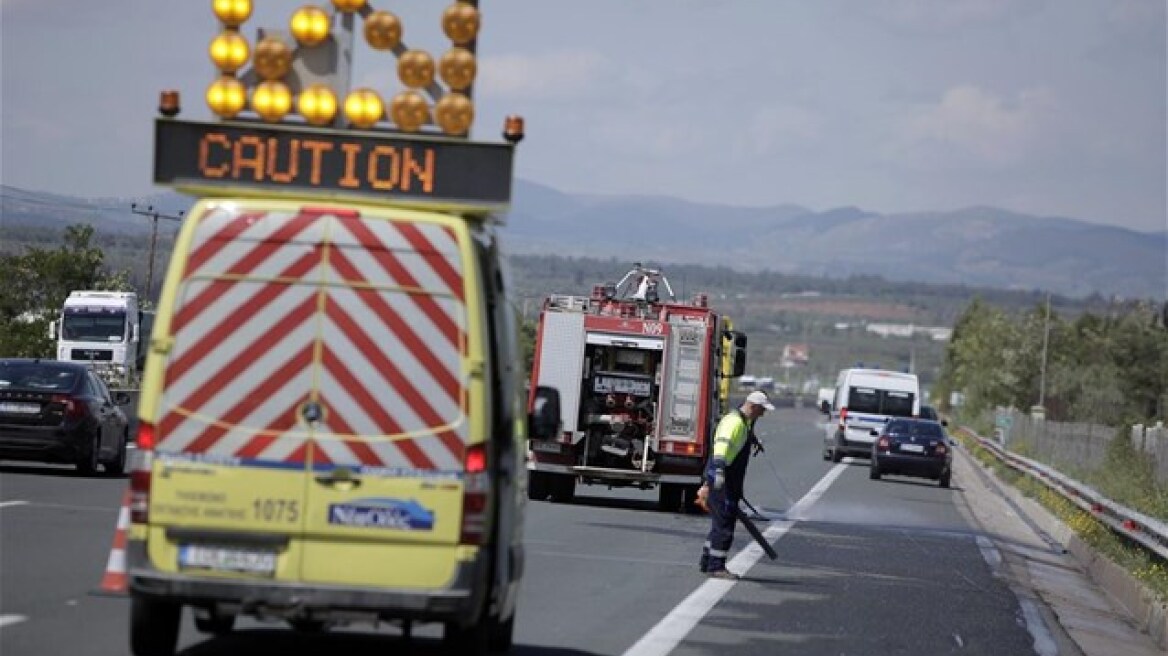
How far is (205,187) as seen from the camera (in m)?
11.2

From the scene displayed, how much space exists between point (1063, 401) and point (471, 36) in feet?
262

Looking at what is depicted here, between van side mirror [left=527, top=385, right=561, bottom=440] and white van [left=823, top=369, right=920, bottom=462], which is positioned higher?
van side mirror [left=527, top=385, right=561, bottom=440]

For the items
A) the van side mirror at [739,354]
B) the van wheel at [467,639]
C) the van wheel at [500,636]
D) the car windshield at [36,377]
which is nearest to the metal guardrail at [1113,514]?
the van side mirror at [739,354]

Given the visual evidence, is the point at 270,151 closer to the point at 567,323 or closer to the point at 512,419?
the point at 512,419

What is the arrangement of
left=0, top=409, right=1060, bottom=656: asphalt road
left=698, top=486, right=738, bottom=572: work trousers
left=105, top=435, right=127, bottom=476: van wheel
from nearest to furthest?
left=0, top=409, right=1060, bottom=656: asphalt road → left=698, top=486, right=738, bottom=572: work trousers → left=105, top=435, right=127, bottom=476: van wheel

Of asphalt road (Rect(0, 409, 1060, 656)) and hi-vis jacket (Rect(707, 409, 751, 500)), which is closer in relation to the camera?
asphalt road (Rect(0, 409, 1060, 656))

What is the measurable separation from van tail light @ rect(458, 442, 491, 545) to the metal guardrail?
11979 mm

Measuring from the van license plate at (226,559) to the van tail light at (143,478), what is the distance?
25cm

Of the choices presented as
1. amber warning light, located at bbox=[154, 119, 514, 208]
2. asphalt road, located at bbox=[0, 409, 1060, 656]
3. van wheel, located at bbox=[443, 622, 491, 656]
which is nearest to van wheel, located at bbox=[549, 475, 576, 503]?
asphalt road, located at bbox=[0, 409, 1060, 656]

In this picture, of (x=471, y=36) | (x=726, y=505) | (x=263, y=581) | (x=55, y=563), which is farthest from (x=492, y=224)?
(x=726, y=505)

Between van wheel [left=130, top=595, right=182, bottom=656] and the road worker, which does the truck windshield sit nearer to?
the road worker

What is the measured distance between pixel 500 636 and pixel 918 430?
3832cm

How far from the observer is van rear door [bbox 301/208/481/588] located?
1075cm

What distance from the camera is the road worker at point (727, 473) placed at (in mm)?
20391
